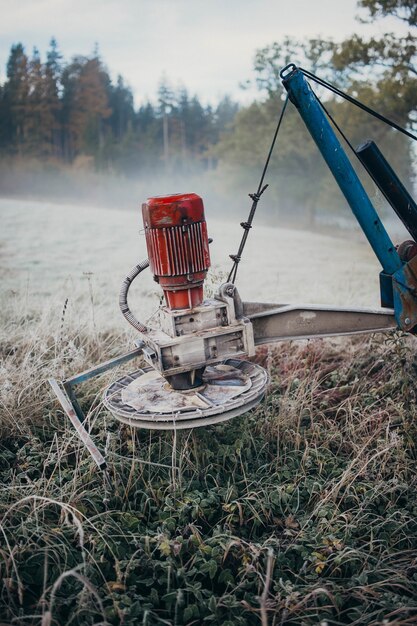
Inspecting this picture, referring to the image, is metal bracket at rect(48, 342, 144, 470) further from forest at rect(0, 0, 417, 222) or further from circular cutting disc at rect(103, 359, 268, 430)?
forest at rect(0, 0, 417, 222)

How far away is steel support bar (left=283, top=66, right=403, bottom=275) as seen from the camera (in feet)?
9.82

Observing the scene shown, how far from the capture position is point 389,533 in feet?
8.96

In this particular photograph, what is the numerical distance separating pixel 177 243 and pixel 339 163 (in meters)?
1.16

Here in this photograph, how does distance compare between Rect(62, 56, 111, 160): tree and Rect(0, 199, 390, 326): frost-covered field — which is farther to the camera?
Rect(62, 56, 111, 160): tree

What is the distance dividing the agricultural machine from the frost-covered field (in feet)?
4.77

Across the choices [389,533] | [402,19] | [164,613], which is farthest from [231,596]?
[402,19]

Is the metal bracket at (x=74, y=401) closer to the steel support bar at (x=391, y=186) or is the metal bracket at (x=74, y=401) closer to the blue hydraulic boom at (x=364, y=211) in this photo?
the blue hydraulic boom at (x=364, y=211)

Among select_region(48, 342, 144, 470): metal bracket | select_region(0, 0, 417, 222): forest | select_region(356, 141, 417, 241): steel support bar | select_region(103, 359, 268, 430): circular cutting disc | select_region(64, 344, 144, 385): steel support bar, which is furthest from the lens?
select_region(0, 0, 417, 222): forest

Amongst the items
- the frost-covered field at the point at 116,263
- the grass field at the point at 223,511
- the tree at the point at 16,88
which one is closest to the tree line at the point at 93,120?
the tree at the point at 16,88

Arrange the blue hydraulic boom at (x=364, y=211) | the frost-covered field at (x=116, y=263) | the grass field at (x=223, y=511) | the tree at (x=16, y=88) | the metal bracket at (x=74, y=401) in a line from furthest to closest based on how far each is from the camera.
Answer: the tree at (x=16, y=88) < the frost-covered field at (x=116, y=263) < the blue hydraulic boom at (x=364, y=211) < the metal bracket at (x=74, y=401) < the grass field at (x=223, y=511)

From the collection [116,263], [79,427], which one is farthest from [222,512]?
[116,263]

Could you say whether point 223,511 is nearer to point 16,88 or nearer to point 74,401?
point 74,401

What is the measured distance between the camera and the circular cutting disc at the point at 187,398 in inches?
102

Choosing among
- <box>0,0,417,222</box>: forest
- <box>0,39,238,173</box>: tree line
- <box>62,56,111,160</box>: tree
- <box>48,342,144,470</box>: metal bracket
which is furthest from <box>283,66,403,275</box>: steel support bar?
<box>62,56,111,160</box>: tree
